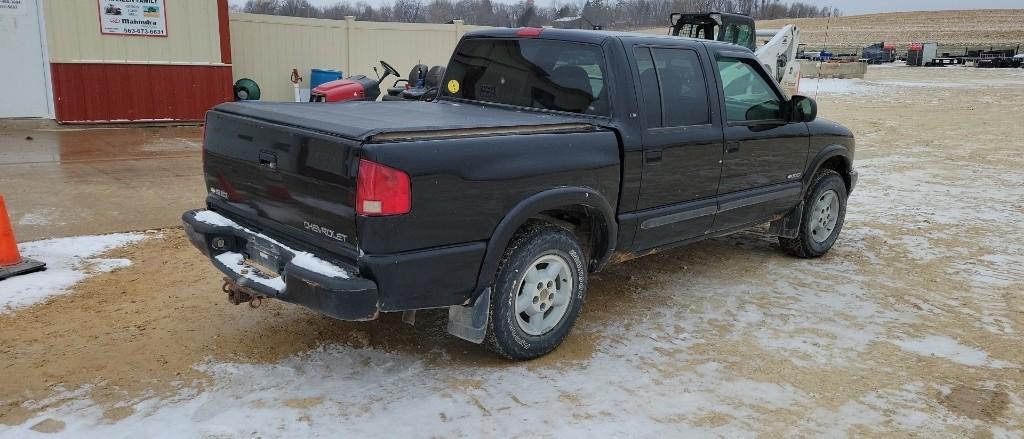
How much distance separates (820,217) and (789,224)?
41cm

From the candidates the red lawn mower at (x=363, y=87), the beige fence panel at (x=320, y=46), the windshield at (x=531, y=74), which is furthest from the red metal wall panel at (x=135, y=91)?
the windshield at (x=531, y=74)

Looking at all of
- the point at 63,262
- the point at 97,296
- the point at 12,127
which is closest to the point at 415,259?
the point at 97,296

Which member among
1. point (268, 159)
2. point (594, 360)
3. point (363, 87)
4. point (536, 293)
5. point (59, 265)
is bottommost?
point (594, 360)

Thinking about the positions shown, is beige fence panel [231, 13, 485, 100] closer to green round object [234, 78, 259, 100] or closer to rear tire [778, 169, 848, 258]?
green round object [234, 78, 259, 100]

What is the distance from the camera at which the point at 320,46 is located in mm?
16562

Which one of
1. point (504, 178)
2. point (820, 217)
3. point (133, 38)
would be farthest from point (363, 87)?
point (504, 178)

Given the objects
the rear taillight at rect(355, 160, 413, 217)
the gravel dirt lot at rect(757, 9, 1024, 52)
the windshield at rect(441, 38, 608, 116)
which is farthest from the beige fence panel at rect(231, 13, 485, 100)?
the gravel dirt lot at rect(757, 9, 1024, 52)

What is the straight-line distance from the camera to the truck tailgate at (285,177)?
134 inches

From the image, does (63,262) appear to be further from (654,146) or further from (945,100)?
(945,100)

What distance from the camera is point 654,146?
180 inches

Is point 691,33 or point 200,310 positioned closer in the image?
point 200,310

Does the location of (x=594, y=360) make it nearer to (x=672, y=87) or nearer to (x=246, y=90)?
(x=672, y=87)

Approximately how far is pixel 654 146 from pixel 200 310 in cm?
303

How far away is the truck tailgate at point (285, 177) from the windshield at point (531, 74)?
1.78 meters
